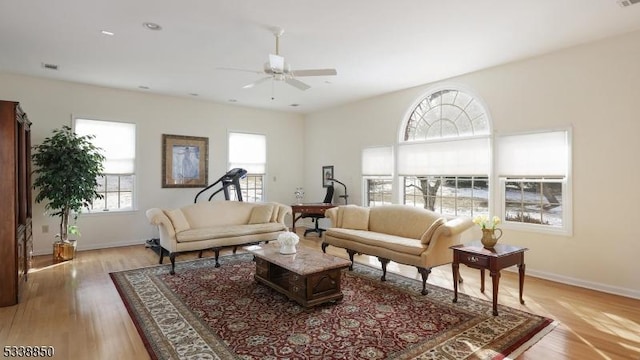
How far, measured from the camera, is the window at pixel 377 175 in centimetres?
654

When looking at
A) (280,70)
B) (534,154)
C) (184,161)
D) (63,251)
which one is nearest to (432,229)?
(534,154)

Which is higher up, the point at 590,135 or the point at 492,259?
the point at 590,135

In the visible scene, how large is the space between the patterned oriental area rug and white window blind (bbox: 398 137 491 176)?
214 centimetres

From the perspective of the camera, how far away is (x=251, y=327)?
2.93 m

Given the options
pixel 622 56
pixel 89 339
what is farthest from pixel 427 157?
pixel 89 339

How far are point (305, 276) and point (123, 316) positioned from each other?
5.77 ft

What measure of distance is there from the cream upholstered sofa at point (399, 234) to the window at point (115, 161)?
3.99 meters

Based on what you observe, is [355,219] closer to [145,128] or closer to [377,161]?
[377,161]

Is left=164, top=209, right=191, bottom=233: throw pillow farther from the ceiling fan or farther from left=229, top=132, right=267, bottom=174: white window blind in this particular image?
left=229, top=132, right=267, bottom=174: white window blind

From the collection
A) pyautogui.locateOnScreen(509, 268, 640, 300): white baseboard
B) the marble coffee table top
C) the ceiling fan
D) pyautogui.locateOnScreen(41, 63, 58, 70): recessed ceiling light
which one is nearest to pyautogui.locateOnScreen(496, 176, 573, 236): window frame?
pyautogui.locateOnScreen(509, 268, 640, 300): white baseboard

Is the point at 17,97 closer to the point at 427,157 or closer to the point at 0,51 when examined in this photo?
the point at 0,51

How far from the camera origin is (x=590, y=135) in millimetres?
4031

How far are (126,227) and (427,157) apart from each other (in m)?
5.70

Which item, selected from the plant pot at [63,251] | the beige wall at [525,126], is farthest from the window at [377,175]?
the plant pot at [63,251]
